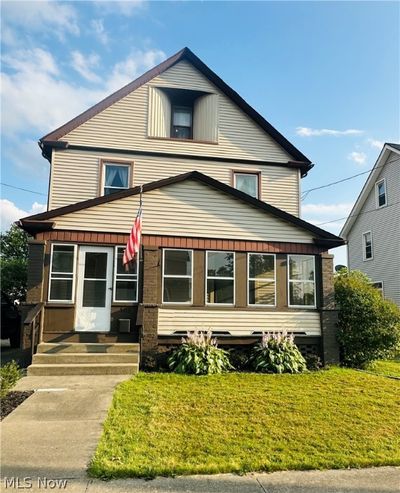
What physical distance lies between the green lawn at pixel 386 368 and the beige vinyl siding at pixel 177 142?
7.60m

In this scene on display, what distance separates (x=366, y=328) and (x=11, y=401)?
28.9ft

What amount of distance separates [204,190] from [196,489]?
28.0 feet

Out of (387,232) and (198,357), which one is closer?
(198,357)

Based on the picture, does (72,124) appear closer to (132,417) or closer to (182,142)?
(182,142)

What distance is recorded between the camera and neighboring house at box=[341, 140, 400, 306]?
65.8 ft

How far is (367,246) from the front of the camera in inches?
895

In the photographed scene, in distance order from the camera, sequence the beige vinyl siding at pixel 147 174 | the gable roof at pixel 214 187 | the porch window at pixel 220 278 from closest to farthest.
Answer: the gable roof at pixel 214 187
the porch window at pixel 220 278
the beige vinyl siding at pixel 147 174

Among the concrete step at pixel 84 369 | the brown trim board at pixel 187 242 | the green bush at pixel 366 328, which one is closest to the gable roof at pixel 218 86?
the brown trim board at pixel 187 242

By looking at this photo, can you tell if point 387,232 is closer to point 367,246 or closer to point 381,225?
point 381,225

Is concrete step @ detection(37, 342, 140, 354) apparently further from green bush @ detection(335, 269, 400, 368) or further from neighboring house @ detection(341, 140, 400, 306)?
neighboring house @ detection(341, 140, 400, 306)

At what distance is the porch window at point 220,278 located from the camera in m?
10.9

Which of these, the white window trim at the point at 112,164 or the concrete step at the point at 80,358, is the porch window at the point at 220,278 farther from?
the white window trim at the point at 112,164

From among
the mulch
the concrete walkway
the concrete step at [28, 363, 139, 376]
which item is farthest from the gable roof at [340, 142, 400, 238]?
the mulch

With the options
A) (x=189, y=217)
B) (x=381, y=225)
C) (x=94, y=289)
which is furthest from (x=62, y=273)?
(x=381, y=225)
